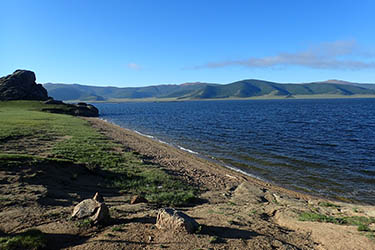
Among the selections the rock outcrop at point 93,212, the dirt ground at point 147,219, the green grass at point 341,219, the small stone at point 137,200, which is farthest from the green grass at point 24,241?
the green grass at point 341,219

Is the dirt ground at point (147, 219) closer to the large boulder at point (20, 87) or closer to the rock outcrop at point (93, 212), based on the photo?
the rock outcrop at point (93, 212)

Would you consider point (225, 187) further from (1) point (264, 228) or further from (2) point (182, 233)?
(2) point (182, 233)

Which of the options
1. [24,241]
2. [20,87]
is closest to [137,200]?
[24,241]

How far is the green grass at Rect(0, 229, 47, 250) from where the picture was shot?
23.7 feet

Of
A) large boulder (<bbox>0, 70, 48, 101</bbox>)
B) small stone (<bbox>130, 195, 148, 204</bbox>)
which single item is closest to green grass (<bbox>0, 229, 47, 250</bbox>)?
small stone (<bbox>130, 195, 148, 204</bbox>)

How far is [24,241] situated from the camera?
7.46m

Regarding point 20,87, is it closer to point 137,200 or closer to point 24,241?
point 137,200

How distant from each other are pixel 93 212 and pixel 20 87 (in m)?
137

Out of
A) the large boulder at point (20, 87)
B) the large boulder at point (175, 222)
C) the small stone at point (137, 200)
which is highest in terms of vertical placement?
the large boulder at point (20, 87)

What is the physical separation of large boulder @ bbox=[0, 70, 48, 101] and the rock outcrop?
5131 inches

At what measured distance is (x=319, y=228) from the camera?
10383 millimetres

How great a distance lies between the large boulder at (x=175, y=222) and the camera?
8955 mm

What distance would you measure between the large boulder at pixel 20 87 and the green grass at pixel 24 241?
431 feet

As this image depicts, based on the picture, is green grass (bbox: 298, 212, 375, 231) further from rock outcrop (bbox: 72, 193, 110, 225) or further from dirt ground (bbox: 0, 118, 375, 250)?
rock outcrop (bbox: 72, 193, 110, 225)
